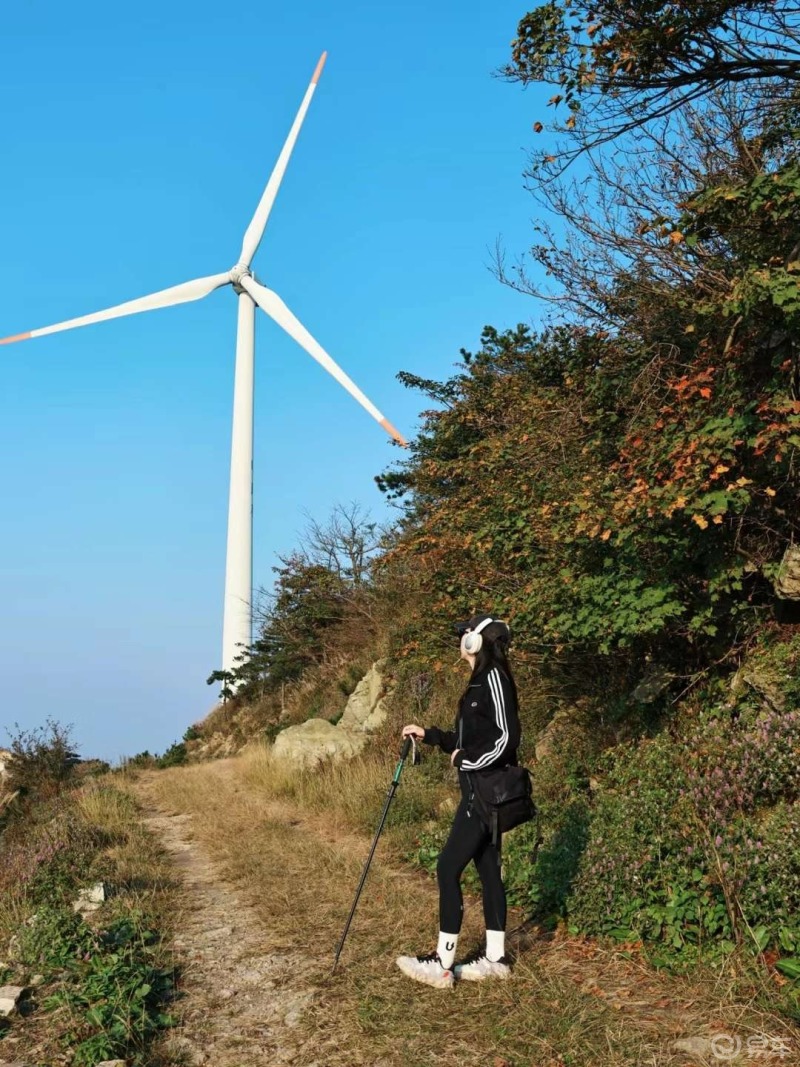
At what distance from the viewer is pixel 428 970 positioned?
18.3 ft

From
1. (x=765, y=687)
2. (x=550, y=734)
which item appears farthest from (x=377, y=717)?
(x=765, y=687)

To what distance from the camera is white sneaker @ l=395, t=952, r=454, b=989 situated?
5.50 m

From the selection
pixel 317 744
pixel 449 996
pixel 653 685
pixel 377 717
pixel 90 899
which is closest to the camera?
pixel 449 996

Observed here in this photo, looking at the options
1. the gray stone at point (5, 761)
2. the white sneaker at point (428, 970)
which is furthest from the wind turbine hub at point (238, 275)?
the white sneaker at point (428, 970)

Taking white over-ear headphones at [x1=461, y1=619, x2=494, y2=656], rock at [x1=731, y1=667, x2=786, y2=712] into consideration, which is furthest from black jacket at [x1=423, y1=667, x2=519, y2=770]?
rock at [x1=731, y1=667, x2=786, y2=712]

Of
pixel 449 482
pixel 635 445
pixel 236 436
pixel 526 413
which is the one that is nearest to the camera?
pixel 635 445

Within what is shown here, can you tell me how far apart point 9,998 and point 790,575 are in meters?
6.95

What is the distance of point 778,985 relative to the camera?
4.92m

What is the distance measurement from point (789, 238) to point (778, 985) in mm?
6170

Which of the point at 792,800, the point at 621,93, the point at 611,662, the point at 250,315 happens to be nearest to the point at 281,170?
the point at 250,315

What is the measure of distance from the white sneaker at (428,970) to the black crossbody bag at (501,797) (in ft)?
2.88

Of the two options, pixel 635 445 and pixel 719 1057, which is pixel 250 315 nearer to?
pixel 635 445

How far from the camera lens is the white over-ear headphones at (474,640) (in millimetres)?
5750

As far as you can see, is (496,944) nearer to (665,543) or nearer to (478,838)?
(478,838)
